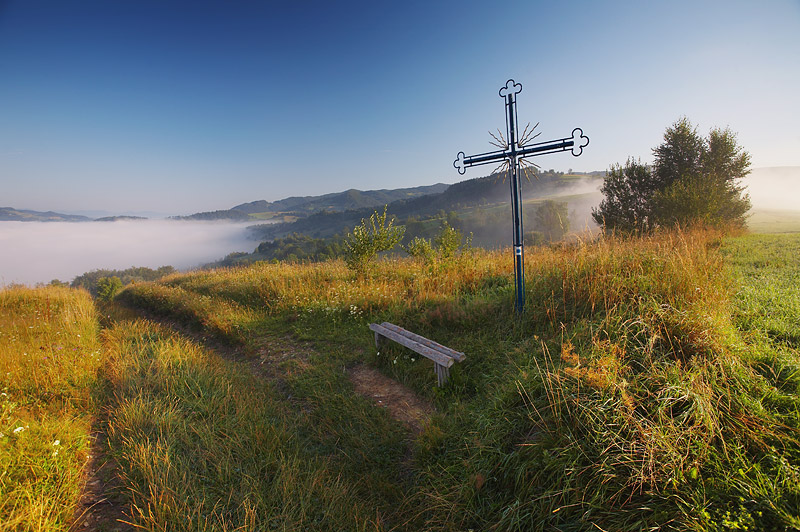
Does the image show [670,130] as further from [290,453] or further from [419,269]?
[290,453]

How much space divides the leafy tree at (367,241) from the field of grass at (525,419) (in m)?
4.66

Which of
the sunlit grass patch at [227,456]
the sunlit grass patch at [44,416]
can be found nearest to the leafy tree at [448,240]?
the sunlit grass patch at [227,456]

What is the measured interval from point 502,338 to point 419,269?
4791 mm

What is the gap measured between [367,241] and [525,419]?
799cm

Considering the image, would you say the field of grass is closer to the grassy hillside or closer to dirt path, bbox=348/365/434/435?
the grassy hillside

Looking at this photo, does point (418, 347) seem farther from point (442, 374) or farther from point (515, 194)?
point (515, 194)

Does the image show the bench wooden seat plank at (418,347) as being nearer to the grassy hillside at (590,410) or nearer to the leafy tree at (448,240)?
the grassy hillside at (590,410)

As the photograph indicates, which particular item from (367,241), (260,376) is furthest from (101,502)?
(367,241)

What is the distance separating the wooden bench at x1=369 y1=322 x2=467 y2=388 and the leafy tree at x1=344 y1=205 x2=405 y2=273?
16.3 ft

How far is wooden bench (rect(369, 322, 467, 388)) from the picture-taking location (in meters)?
3.93

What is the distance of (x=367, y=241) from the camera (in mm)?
10031

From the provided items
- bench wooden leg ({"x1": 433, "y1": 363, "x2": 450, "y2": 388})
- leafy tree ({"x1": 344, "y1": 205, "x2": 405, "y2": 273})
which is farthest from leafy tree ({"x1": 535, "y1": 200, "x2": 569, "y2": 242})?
bench wooden leg ({"x1": 433, "y1": 363, "x2": 450, "y2": 388})

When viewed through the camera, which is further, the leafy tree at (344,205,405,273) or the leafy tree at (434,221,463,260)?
the leafy tree at (434,221,463,260)

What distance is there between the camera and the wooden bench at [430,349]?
155 inches
